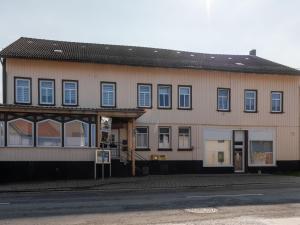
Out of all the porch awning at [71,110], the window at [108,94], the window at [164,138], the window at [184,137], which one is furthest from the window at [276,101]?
the window at [108,94]

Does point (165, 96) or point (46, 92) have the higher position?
point (46, 92)

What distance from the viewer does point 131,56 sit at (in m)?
31.1

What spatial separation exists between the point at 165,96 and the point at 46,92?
8043mm

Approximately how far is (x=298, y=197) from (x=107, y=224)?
8383 millimetres

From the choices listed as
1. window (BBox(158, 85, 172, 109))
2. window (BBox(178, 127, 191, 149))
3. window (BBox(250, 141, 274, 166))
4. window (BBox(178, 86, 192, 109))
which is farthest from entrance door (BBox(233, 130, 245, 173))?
window (BBox(158, 85, 172, 109))

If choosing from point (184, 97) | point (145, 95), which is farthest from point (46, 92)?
point (184, 97)

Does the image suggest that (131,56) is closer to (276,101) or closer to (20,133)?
(20,133)

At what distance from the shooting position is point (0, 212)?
12281 mm

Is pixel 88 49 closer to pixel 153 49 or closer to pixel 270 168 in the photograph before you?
pixel 153 49

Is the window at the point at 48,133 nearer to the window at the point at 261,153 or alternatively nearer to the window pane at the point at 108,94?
the window pane at the point at 108,94

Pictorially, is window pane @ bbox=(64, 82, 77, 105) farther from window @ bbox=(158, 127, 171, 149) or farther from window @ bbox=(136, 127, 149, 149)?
window @ bbox=(158, 127, 171, 149)

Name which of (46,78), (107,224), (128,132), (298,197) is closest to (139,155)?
(128,132)

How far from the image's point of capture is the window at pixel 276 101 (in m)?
33.5

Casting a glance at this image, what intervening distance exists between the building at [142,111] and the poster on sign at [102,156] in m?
0.80
